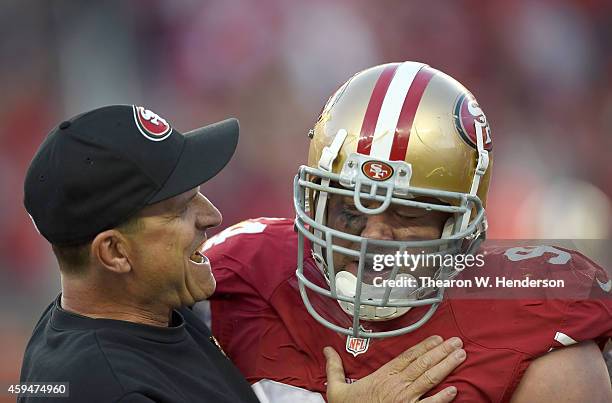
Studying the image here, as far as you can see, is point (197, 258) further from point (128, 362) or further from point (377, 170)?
point (377, 170)

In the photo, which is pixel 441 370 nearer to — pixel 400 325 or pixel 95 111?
pixel 400 325

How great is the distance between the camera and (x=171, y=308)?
1.91 m

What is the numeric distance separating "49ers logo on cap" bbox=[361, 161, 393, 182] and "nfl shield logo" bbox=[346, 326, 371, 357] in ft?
1.19

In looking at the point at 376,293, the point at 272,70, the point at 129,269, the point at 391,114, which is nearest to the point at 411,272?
the point at 376,293

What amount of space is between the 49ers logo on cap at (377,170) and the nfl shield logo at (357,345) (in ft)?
1.19

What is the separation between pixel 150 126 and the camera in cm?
183

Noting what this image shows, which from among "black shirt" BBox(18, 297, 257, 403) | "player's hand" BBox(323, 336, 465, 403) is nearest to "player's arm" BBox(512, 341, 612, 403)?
"player's hand" BBox(323, 336, 465, 403)

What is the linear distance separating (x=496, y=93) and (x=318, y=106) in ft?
3.48

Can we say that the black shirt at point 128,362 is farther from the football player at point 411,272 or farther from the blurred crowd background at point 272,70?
the blurred crowd background at point 272,70

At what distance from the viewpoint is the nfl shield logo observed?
1.91 meters

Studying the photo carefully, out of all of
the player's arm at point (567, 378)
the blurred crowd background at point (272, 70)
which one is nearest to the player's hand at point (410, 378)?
the player's arm at point (567, 378)

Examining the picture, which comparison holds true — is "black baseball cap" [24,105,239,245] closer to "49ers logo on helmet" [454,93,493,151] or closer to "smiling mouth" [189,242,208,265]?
"smiling mouth" [189,242,208,265]

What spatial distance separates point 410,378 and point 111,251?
704mm

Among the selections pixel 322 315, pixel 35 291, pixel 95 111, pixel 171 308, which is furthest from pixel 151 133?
pixel 35 291
